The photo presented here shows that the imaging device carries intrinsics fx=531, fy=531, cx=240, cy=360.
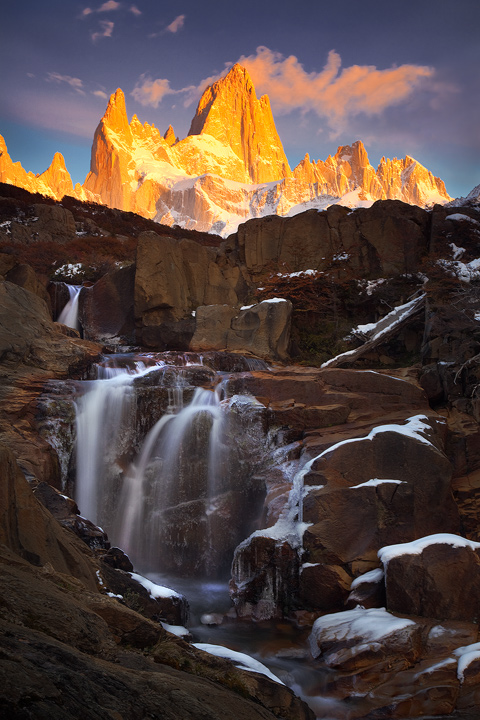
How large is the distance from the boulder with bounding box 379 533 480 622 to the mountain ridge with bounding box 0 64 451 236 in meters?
74.2

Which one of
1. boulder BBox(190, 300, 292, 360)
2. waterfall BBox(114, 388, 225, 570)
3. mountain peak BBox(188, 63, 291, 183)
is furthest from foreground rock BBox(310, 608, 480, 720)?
mountain peak BBox(188, 63, 291, 183)

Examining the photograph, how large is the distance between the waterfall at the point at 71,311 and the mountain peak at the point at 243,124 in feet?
301

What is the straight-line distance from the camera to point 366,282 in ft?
72.2

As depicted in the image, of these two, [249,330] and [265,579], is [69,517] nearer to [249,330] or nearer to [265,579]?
[265,579]

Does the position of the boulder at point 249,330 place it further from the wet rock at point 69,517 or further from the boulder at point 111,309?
the wet rock at point 69,517

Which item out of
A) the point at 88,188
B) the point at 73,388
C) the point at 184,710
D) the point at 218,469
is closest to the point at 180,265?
the point at 73,388

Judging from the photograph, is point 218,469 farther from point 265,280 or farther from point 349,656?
point 265,280

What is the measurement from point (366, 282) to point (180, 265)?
7.68 metres

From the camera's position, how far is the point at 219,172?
99875mm

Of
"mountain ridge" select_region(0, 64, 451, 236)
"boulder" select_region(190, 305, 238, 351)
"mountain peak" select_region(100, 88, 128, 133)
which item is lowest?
"boulder" select_region(190, 305, 238, 351)

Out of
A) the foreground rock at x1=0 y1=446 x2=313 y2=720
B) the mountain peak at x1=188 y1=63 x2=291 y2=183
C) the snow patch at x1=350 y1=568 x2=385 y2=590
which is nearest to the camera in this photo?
the foreground rock at x1=0 y1=446 x2=313 y2=720

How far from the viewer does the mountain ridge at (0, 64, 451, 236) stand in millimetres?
85500

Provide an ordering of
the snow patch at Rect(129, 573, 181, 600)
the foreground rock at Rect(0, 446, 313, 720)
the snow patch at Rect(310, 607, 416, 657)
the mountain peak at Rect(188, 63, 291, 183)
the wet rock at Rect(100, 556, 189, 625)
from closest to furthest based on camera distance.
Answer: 1. the foreground rock at Rect(0, 446, 313, 720)
2. the wet rock at Rect(100, 556, 189, 625)
3. the snow patch at Rect(310, 607, 416, 657)
4. the snow patch at Rect(129, 573, 181, 600)
5. the mountain peak at Rect(188, 63, 291, 183)

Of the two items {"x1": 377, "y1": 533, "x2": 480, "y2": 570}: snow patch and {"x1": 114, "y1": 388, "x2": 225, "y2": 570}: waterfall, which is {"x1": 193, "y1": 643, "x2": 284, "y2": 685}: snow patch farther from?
{"x1": 114, "y1": 388, "x2": 225, "y2": 570}: waterfall
